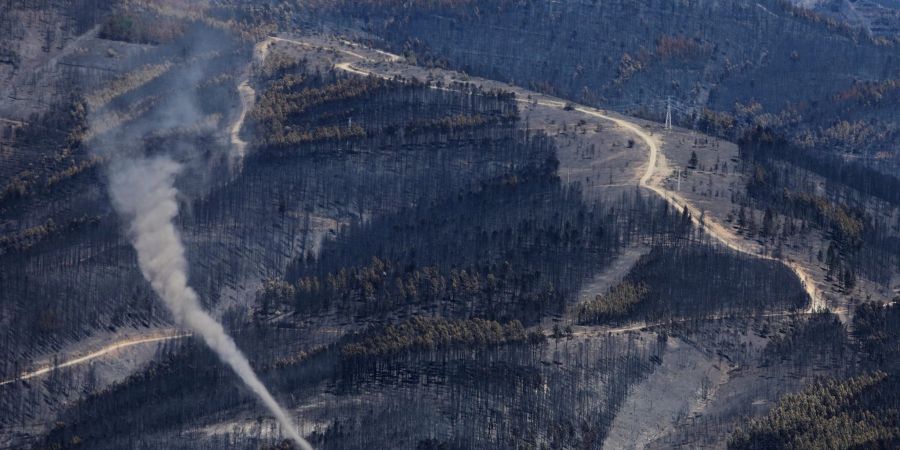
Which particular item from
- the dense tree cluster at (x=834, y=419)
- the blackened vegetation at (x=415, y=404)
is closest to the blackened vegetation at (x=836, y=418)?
the dense tree cluster at (x=834, y=419)

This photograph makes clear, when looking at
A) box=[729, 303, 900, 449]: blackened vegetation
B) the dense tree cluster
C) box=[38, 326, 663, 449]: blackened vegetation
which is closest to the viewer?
the dense tree cluster

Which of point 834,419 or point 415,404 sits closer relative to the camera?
point 834,419

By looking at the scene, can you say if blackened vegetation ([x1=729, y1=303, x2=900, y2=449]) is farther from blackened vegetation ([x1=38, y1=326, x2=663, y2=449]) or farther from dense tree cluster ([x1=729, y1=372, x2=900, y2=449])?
blackened vegetation ([x1=38, y1=326, x2=663, y2=449])

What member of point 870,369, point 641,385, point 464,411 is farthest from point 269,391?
point 870,369

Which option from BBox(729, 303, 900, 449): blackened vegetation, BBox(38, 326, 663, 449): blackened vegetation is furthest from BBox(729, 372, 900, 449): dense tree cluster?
BBox(38, 326, 663, 449): blackened vegetation

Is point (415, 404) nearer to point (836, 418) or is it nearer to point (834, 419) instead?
point (834, 419)

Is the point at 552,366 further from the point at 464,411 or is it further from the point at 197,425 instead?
the point at 197,425

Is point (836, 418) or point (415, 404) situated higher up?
point (836, 418)

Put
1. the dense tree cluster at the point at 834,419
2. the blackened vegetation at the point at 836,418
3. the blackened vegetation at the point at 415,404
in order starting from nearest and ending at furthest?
the dense tree cluster at the point at 834,419 < the blackened vegetation at the point at 836,418 < the blackened vegetation at the point at 415,404

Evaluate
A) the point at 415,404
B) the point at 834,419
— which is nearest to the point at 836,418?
the point at 834,419

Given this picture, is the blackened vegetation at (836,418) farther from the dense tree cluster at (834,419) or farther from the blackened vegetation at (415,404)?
the blackened vegetation at (415,404)

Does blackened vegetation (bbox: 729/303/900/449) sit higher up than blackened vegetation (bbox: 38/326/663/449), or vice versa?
blackened vegetation (bbox: 729/303/900/449)
